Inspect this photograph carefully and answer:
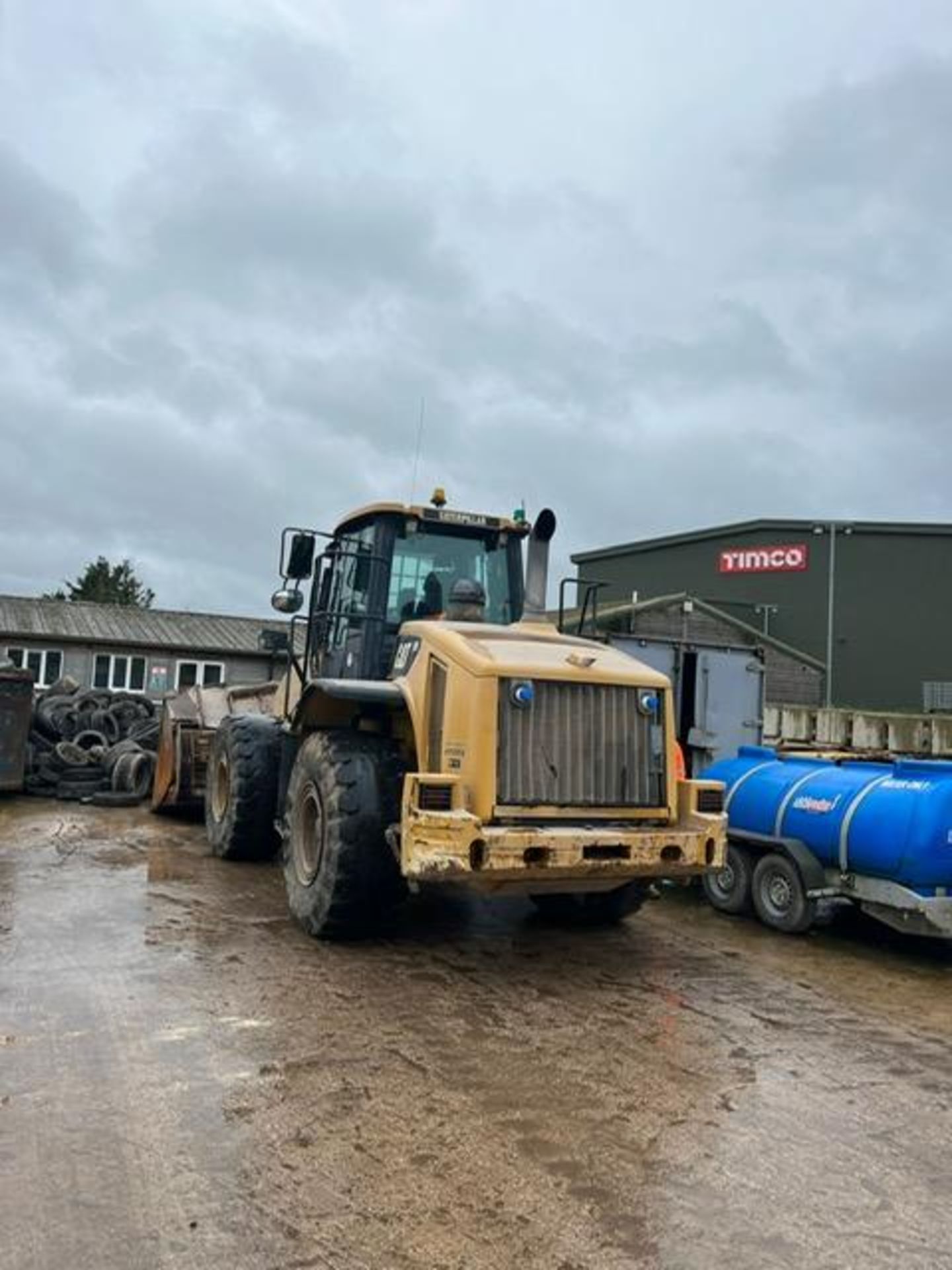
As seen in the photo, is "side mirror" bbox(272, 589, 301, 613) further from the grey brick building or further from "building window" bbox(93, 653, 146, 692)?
"building window" bbox(93, 653, 146, 692)

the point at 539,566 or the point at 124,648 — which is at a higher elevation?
the point at 124,648

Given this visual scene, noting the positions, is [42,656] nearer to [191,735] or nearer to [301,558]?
[191,735]

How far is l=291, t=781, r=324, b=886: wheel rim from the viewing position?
23.8ft

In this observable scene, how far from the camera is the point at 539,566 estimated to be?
8.38 meters

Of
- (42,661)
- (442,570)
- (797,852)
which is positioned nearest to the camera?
(797,852)

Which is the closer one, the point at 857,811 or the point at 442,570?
the point at 857,811

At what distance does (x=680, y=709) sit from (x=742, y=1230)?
8.57 meters

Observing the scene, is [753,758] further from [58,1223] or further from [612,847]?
[58,1223]

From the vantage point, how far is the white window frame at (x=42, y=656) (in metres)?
30.4

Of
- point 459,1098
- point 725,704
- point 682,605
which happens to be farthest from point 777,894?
point 682,605

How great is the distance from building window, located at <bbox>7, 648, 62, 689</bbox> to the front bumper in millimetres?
27109

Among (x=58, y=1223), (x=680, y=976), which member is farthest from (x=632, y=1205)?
(x=680, y=976)

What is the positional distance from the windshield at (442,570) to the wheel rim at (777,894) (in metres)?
2.91

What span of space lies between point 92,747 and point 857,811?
12371 mm
